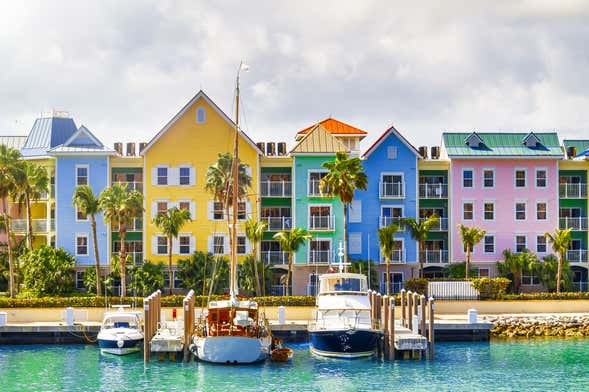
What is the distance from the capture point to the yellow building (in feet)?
241

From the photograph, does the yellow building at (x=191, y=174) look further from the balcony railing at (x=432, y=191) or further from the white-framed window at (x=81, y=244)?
the balcony railing at (x=432, y=191)

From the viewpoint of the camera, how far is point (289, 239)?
69.0m

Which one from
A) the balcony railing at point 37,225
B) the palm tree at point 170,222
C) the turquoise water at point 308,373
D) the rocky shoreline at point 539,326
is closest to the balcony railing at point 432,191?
the rocky shoreline at point 539,326

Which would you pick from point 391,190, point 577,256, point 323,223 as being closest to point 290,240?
point 323,223

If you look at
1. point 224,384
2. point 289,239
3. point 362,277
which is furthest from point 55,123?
point 224,384

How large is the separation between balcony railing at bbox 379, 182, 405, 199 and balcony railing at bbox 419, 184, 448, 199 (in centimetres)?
183

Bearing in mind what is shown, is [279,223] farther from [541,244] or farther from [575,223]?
[575,223]

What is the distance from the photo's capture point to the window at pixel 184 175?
73.8 m

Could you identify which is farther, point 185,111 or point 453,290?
point 185,111

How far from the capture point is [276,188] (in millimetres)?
74500

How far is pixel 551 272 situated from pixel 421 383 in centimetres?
3056

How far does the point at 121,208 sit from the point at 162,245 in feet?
25.2

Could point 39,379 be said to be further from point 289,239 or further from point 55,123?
point 55,123

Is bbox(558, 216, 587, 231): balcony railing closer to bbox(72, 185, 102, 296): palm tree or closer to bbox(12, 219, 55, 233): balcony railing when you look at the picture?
bbox(72, 185, 102, 296): palm tree
